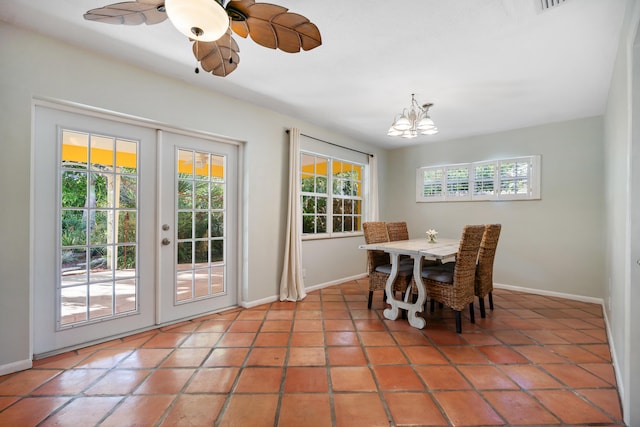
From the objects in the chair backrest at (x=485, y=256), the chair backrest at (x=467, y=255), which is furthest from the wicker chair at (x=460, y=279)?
the chair backrest at (x=485, y=256)

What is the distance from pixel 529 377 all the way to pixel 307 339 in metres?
1.63

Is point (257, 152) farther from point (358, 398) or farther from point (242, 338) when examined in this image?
point (358, 398)

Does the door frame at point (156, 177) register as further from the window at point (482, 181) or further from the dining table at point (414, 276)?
the window at point (482, 181)

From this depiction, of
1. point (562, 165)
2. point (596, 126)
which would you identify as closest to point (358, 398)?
point (562, 165)

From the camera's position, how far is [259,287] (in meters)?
3.55

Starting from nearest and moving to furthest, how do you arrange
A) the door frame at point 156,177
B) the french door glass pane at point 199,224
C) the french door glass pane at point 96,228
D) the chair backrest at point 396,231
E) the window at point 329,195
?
the door frame at point 156,177 < the french door glass pane at point 96,228 < the french door glass pane at point 199,224 < the chair backrest at point 396,231 < the window at point 329,195

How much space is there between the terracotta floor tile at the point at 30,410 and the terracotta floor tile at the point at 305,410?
1281 millimetres

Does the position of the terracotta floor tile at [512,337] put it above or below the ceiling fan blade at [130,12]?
below

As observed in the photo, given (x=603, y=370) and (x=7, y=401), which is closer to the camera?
(x=7, y=401)

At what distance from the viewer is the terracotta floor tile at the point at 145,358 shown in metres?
2.12

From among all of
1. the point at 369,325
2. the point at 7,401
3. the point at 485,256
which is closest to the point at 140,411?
the point at 7,401

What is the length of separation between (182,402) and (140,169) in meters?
1.99

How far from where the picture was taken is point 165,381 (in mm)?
1922

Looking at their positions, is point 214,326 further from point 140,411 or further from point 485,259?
point 485,259
